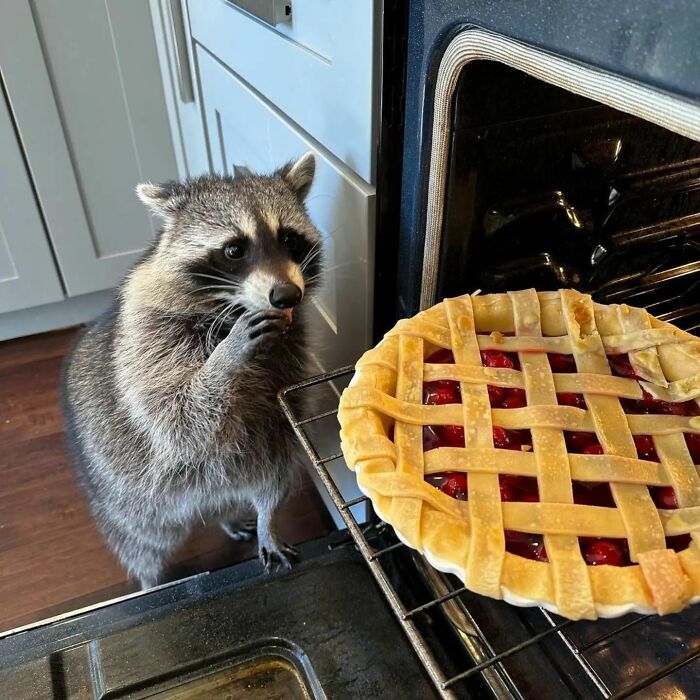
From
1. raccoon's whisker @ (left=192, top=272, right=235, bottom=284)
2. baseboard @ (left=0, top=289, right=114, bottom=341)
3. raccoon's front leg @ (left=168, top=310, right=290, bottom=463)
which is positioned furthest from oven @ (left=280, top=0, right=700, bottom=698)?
baseboard @ (left=0, top=289, right=114, bottom=341)

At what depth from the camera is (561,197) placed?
1.02m

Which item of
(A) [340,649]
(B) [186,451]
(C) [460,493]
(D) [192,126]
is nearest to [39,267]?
(D) [192,126]

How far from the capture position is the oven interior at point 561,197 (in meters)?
0.90

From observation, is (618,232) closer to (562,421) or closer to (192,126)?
(562,421)

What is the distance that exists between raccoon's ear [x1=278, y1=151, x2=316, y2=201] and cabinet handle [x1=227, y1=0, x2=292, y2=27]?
22cm

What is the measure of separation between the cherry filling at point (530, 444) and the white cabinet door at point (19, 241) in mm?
1512

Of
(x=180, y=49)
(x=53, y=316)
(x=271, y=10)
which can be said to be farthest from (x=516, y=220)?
(x=53, y=316)

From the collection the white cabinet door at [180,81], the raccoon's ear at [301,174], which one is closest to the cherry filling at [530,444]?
Answer: the raccoon's ear at [301,174]

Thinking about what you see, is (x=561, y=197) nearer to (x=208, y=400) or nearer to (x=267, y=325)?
(x=267, y=325)

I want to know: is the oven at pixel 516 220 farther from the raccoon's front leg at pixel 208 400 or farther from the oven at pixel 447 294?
the raccoon's front leg at pixel 208 400

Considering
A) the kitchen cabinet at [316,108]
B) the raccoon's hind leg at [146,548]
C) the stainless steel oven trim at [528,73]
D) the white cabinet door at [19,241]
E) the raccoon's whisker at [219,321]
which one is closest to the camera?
the stainless steel oven trim at [528,73]

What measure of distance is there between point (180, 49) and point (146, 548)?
3.97 feet

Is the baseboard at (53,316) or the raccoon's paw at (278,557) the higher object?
the raccoon's paw at (278,557)

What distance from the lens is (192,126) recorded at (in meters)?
1.83
